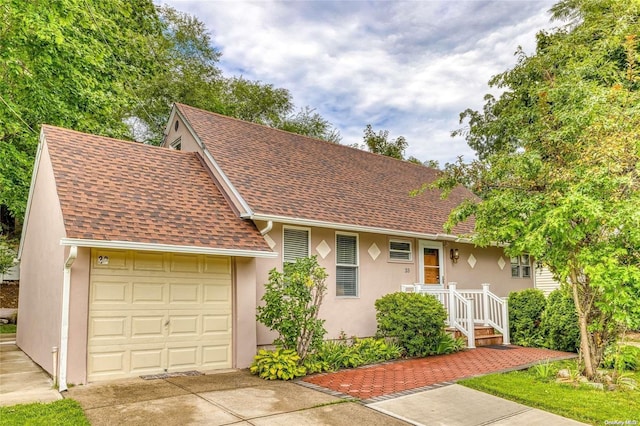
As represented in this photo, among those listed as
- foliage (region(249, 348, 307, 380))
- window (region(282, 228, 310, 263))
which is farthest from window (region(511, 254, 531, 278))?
foliage (region(249, 348, 307, 380))

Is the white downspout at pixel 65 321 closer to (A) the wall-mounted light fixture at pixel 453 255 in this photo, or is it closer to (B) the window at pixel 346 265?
(B) the window at pixel 346 265

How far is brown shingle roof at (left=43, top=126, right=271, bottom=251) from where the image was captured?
709 centimetres

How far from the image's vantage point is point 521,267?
15.1m

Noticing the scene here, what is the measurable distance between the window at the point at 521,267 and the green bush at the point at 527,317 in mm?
3155

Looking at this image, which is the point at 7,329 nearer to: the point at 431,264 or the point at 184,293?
the point at 184,293

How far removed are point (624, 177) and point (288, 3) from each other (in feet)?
31.7

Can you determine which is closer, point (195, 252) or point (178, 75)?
point (195, 252)

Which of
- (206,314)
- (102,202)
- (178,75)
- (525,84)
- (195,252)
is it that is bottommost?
(206,314)

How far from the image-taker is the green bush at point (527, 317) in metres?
11.2

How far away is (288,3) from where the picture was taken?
1224 centimetres

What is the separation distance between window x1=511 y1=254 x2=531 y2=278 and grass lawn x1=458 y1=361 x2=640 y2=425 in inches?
284

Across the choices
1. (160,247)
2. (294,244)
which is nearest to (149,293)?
(160,247)

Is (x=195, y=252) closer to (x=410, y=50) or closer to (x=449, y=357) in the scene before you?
(x=449, y=357)

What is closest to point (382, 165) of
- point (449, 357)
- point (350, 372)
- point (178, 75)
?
point (449, 357)
